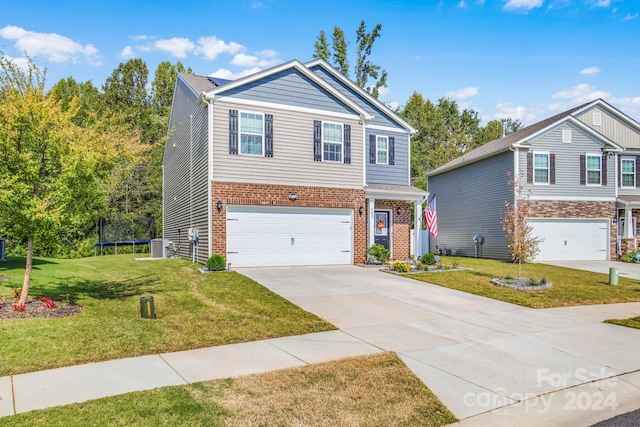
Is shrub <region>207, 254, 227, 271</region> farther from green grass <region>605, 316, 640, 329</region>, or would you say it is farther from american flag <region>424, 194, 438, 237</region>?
green grass <region>605, 316, 640, 329</region>

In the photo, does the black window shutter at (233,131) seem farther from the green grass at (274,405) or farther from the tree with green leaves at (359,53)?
the tree with green leaves at (359,53)

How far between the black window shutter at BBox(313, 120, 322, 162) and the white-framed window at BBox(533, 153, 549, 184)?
1129 cm

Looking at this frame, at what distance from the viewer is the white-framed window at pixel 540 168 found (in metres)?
21.4

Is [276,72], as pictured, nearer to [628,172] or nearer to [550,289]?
[550,289]

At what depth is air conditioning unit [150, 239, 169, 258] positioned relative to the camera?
69.7 feet

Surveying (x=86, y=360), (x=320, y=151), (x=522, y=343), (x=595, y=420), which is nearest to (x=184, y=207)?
(x=320, y=151)

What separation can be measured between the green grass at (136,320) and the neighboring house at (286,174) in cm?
303

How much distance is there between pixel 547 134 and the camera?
21594mm

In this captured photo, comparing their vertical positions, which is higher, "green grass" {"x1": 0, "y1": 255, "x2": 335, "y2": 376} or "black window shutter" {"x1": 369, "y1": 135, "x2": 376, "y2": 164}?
Answer: "black window shutter" {"x1": 369, "y1": 135, "x2": 376, "y2": 164}

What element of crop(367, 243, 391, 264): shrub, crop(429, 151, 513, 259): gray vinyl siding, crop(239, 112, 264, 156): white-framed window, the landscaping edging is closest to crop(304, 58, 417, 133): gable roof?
crop(239, 112, 264, 156): white-framed window

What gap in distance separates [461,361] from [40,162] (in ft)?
25.8

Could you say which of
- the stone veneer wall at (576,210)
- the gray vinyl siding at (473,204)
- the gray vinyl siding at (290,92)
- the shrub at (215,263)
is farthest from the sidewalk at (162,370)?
the stone veneer wall at (576,210)

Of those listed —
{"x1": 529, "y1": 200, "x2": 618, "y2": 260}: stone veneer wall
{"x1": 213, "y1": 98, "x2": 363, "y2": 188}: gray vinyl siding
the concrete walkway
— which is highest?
{"x1": 213, "y1": 98, "x2": 363, "y2": 188}: gray vinyl siding

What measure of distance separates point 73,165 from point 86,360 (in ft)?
12.1
